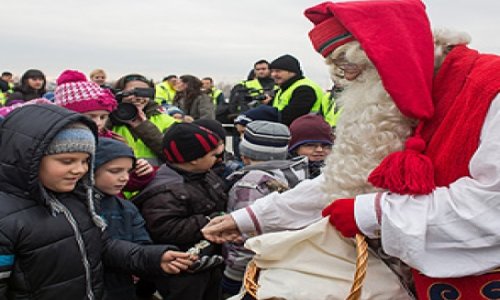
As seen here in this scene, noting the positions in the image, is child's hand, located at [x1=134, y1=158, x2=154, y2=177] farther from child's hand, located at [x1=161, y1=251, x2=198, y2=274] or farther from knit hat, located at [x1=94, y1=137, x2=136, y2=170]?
child's hand, located at [x1=161, y1=251, x2=198, y2=274]

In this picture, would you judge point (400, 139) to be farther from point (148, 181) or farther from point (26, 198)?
point (148, 181)

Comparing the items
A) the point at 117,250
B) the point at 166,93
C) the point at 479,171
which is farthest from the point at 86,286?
the point at 166,93

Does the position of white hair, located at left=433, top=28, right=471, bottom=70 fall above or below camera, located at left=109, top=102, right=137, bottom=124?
above

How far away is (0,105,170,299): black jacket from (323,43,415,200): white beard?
1.09 metres

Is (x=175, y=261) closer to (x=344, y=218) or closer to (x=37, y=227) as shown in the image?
(x=37, y=227)

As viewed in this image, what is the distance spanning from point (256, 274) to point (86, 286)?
2.85 ft

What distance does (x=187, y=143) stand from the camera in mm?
2828

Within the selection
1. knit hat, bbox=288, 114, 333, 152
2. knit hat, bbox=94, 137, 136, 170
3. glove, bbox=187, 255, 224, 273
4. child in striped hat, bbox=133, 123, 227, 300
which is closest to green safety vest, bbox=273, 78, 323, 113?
knit hat, bbox=288, 114, 333, 152

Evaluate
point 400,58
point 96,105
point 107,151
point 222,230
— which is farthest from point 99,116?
point 400,58

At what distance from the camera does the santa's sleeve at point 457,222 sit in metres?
1.18

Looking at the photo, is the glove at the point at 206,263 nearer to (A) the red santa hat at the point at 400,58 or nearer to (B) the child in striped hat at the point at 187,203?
(B) the child in striped hat at the point at 187,203

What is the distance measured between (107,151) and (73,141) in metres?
0.47

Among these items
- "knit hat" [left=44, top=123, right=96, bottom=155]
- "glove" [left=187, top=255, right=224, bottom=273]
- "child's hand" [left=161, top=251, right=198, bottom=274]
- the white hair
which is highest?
the white hair

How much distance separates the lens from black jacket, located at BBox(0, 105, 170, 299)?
5.97ft
